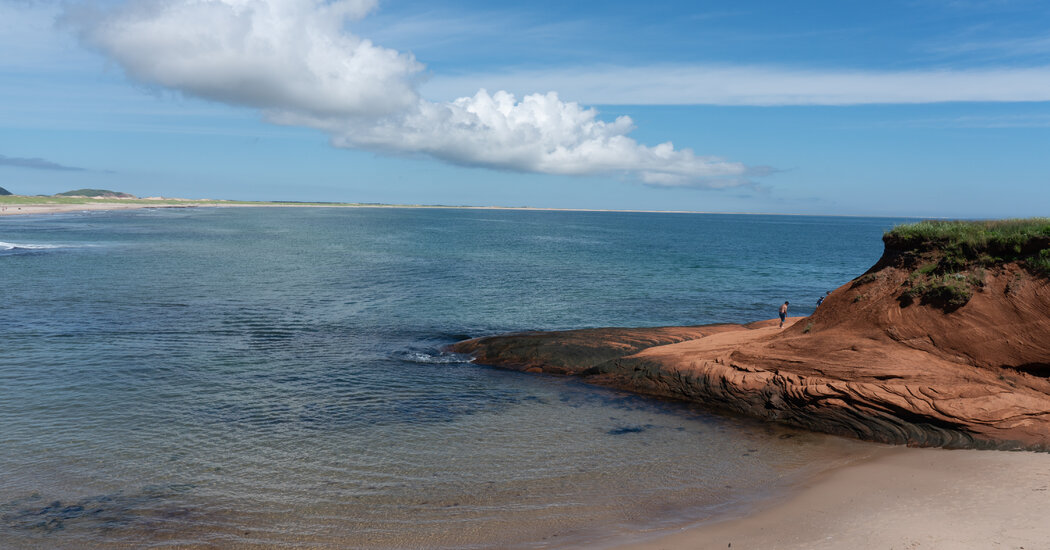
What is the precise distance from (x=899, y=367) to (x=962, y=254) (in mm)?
4538

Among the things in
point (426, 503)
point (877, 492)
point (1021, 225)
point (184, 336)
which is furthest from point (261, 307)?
point (1021, 225)

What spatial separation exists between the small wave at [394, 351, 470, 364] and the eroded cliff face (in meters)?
7.66

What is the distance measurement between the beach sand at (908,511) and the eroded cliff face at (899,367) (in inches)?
51.5

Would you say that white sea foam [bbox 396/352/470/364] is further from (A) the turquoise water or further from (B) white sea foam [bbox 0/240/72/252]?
(B) white sea foam [bbox 0/240/72/252]

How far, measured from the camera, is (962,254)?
58.9 ft

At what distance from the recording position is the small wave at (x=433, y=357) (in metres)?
25.2

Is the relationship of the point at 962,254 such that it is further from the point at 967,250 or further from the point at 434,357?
the point at 434,357

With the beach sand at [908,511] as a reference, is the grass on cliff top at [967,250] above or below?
above

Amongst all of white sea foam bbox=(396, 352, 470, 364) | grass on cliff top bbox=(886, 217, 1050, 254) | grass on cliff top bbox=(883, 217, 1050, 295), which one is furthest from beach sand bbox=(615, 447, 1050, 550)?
white sea foam bbox=(396, 352, 470, 364)

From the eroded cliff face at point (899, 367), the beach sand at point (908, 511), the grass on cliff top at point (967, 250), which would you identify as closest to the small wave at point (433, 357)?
the eroded cliff face at point (899, 367)

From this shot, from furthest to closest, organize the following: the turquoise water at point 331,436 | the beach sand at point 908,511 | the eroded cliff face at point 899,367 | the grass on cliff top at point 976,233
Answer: the grass on cliff top at point 976,233, the eroded cliff face at point 899,367, the turquoise water at point 331,436, the beach sand at point 908,511

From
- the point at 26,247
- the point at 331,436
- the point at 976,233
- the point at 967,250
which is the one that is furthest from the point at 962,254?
the point at 26,247

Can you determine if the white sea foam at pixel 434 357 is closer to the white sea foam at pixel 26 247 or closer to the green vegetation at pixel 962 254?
the green vegetation at pixel 962 254

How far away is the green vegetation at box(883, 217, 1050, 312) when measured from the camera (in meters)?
16.8
